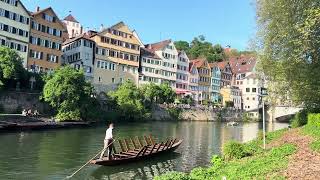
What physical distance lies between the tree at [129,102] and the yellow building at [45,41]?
12.9m

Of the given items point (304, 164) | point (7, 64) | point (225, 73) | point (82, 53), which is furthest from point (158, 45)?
point (304, 164)

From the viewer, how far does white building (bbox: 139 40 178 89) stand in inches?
4205

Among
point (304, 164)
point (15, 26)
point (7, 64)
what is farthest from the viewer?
point (15, 26)

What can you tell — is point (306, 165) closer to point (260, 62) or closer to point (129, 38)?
point (260, 62)

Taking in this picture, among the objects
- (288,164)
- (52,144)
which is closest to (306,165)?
(288,164)

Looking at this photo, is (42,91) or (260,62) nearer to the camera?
(260,62)

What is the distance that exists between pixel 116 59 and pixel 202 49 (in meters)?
72.6

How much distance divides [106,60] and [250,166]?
78124mm

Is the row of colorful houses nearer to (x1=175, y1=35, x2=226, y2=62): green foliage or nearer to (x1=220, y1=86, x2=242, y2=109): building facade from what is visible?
(x1=220, y1=86, x2=242, y2=109): building facade

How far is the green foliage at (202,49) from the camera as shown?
532 feet

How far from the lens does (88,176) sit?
1061 inches

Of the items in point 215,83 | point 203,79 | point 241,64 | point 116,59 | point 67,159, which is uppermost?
point 241,64

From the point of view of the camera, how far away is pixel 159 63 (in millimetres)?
110250

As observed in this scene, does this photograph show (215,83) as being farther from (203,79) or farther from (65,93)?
(65,93)
